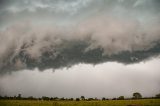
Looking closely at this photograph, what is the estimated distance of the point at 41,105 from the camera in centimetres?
8938

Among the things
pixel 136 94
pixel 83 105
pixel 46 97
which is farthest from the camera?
pixel 136 94

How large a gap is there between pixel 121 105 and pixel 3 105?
36736mm

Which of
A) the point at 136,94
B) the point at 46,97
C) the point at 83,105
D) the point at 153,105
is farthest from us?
the point at 136,94

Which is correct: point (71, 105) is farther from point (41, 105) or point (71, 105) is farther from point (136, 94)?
point (136, 94)

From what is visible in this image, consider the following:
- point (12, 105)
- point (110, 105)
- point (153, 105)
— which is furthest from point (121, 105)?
point (12, 105)

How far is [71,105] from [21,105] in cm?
1528

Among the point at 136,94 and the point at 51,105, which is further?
the point at 136,94

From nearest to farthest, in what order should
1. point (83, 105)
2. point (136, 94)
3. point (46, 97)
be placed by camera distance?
1. point (83, 105)
2. point (46, 97)
3. point (136, 94)

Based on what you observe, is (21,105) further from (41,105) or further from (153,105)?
(153,105)

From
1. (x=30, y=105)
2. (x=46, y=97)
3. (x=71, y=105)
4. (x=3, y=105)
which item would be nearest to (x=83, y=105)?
(x=71, y=105)

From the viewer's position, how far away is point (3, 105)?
9138 centimetres

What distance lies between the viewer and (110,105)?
296ft

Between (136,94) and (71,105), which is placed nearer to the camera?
(71,105)

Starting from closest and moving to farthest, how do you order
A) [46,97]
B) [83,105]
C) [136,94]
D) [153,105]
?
[153,105], [83,105], [46,97], [136,94]
